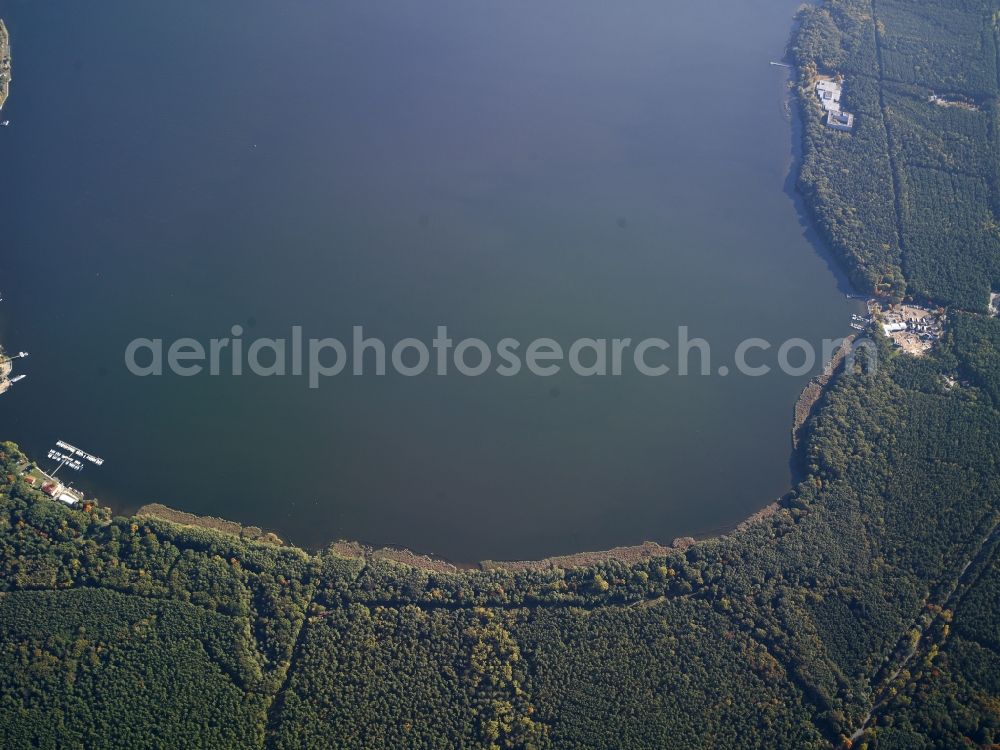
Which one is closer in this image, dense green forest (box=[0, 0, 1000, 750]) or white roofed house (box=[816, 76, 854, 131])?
dense green forest (box=[0, 0, 1000, 750])

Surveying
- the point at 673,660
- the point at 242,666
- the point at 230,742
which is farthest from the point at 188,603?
the point at 673,660

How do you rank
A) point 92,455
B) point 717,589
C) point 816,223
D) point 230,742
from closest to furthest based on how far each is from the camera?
point 230,742 → point 717,589 → point 92,455 → point 816,223

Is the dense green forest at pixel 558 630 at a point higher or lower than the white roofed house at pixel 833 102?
lower

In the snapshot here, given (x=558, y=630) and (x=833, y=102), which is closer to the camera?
(x=558, y=630)

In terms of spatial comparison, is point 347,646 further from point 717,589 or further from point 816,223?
point 816,223

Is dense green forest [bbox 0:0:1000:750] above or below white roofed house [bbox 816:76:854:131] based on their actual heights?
below

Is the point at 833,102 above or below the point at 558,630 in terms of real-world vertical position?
above

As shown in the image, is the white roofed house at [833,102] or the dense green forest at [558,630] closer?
the dense green forest at [558,630]

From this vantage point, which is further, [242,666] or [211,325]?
[211,325]
